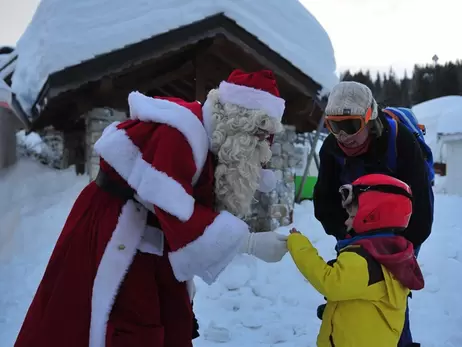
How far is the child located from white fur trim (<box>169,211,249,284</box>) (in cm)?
44

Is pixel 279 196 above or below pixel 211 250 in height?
below

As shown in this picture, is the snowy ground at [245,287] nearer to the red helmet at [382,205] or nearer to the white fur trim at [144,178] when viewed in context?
the red helmet at [382,205]

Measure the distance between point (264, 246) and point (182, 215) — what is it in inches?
Result: 20.6

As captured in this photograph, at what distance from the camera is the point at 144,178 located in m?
1.60

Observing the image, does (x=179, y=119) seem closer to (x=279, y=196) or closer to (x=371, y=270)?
(x=371, y=270)

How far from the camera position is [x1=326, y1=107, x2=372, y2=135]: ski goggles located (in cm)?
214

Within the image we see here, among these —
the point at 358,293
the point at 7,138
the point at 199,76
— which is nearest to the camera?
the point at 358,293

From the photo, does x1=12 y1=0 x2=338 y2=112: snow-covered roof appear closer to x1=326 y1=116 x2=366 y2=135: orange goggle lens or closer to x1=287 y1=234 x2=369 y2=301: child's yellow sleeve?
x1=326 y1=116 x2=366 y2=135: orange goggle lens

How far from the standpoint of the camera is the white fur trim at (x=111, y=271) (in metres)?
1.67

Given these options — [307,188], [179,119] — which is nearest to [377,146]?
[179,119]

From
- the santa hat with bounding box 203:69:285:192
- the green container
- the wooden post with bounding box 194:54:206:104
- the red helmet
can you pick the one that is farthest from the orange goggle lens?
the green container

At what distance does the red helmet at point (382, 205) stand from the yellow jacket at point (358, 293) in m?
0.13

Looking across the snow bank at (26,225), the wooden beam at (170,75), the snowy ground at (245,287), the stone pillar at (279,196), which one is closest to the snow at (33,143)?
the snow bank at (26,225)

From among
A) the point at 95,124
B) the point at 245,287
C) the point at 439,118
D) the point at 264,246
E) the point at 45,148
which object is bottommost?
the point at 439,118
